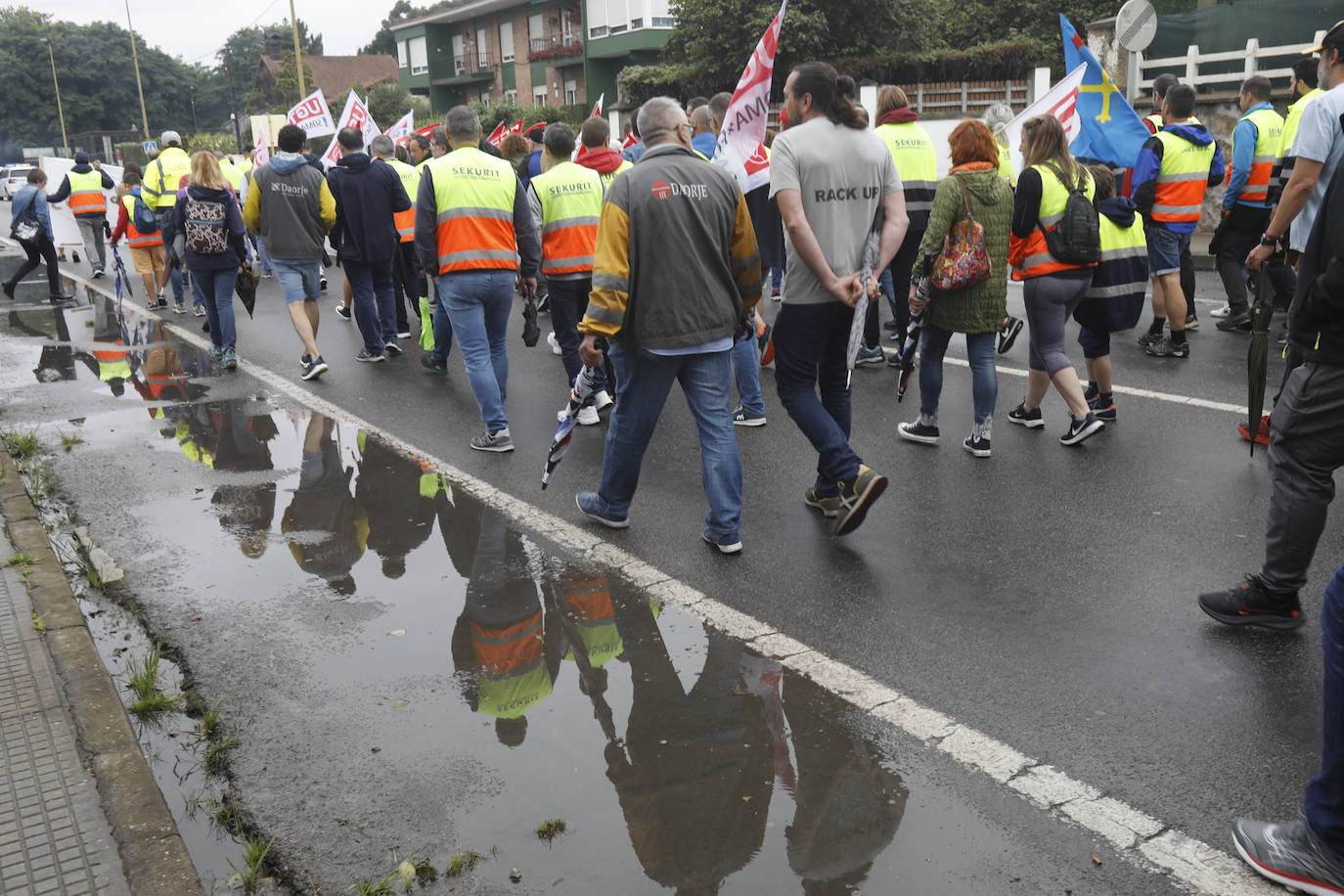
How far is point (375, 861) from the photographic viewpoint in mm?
3006

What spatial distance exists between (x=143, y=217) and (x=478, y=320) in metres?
7.99

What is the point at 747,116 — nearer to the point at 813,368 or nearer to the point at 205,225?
the point at 813,368

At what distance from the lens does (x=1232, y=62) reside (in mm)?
16875

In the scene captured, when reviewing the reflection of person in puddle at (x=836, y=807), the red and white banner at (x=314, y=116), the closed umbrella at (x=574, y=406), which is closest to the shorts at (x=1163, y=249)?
the closed umbrella at (x=574, y=406)

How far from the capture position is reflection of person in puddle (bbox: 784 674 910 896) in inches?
114

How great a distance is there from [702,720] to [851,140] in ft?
9.62

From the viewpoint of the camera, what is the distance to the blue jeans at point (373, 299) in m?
9.61

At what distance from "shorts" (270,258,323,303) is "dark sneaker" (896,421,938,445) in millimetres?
5192

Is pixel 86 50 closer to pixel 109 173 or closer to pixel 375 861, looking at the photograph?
pixel 109 173

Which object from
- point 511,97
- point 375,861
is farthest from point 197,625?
point 511,97

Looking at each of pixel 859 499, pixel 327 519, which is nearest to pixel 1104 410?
pixel 859 499

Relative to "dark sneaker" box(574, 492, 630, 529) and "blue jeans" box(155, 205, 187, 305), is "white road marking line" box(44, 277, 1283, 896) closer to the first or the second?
"dark sneaker" box(574, 492, 630, 529)

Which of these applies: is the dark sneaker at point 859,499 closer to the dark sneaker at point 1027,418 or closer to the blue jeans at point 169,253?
the dark sneaker at point 1027,418

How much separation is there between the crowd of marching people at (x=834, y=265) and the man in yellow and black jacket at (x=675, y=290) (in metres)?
0.01
